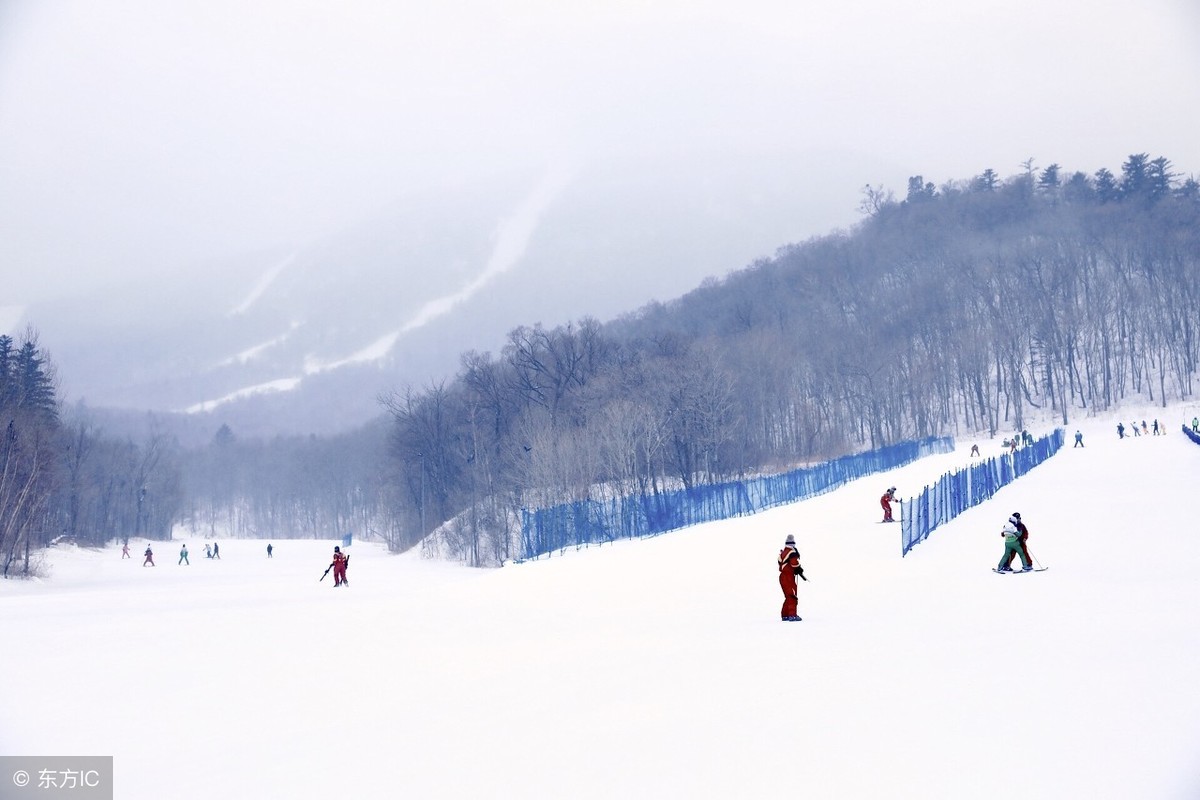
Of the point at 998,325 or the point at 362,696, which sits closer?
the point at 362,696

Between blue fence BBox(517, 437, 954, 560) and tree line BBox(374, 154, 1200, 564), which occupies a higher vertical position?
tree line BBox(374, 154, 1200, 564)

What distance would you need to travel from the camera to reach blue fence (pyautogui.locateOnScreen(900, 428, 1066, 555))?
25.8 metres

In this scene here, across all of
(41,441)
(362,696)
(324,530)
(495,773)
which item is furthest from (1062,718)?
(324,530)

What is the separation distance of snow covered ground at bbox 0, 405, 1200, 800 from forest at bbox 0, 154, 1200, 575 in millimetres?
37282

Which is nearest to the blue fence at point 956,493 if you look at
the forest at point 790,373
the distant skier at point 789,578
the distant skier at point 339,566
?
the distant skier at point 789,578

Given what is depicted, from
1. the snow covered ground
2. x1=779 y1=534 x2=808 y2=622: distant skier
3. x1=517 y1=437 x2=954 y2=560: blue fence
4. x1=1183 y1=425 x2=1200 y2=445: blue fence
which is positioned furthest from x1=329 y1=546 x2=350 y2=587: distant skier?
x1=1183 y1=425 x2=1200 y2=445: blue fence

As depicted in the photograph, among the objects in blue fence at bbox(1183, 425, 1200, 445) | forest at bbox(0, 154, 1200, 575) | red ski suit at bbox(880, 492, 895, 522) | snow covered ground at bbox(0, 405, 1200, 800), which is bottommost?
snow covered ground at bbox(0, 405, 1200, 800)

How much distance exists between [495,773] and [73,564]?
61.7 metres

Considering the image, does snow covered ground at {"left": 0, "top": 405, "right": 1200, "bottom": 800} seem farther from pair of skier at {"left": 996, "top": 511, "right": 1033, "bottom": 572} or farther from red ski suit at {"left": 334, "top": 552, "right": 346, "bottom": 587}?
red ski suit at {"left": 334, "top": 552, "right": 346, "bottom": 587}

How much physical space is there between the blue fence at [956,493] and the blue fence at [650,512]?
10.1m

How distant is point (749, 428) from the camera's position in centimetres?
9250

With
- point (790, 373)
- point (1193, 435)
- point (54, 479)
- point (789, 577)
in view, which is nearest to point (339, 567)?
point (789, 577)

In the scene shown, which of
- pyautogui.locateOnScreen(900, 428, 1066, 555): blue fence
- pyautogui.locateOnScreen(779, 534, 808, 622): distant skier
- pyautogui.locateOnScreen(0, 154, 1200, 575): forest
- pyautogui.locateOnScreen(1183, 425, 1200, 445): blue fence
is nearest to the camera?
pyautogui.locateOnScreen(779, 534, 808, 622): distant skier

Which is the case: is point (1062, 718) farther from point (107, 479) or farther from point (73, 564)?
point (107, 479)
